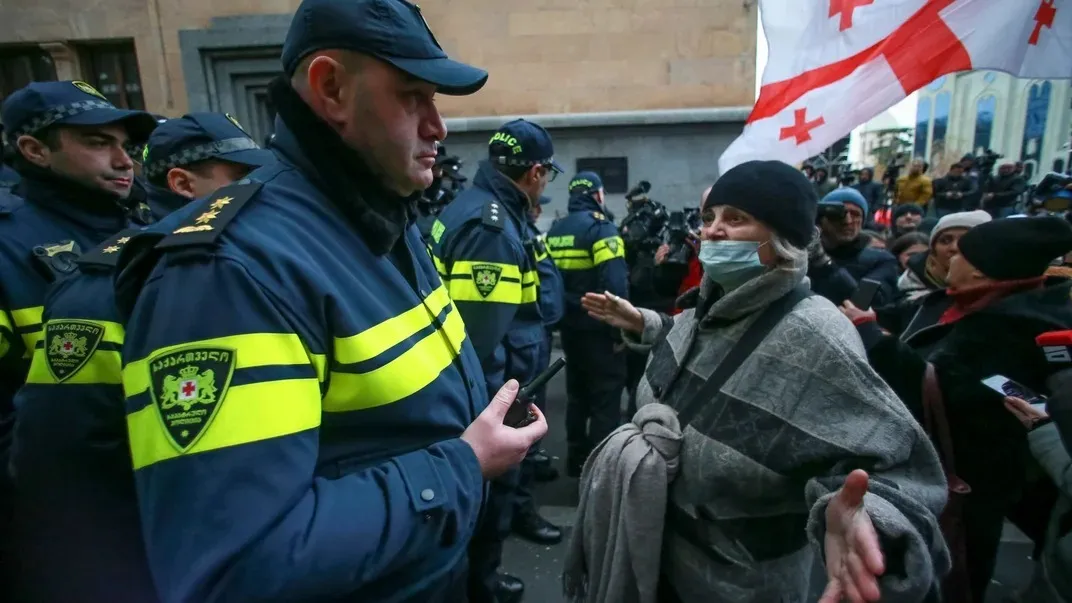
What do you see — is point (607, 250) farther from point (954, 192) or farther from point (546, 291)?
point (954, 192)

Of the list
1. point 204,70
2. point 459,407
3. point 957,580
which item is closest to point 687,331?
point 459,407

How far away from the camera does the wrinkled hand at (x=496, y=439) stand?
120cm

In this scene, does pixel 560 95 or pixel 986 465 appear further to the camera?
pixel 560 95

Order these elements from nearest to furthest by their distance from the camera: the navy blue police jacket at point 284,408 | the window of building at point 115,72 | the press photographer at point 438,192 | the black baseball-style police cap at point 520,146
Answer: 1. the navy blue police jacket at point 284,408
2. the black baseball-style police cap at point 520,146
3. the press photographer at point 438,192
4. the window of building at point 115,72

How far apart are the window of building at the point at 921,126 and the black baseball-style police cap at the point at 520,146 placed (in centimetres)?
3664

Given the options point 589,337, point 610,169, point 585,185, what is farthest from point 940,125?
point 589,337

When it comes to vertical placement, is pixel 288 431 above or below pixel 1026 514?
above

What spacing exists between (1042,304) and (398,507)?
255 cm

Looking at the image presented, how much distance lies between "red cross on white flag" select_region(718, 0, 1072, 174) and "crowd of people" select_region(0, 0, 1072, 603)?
616 millimetres

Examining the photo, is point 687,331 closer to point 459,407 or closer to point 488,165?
point 459,407

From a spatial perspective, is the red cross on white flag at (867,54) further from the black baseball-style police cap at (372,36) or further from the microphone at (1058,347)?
the black baseball-style police cap at (372,36)

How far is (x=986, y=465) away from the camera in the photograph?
2240 mm

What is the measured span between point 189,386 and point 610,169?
26.8ft

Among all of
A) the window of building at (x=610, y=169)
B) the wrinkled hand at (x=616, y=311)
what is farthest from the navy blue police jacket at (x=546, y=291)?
the window of building at (x=610, y=169)
